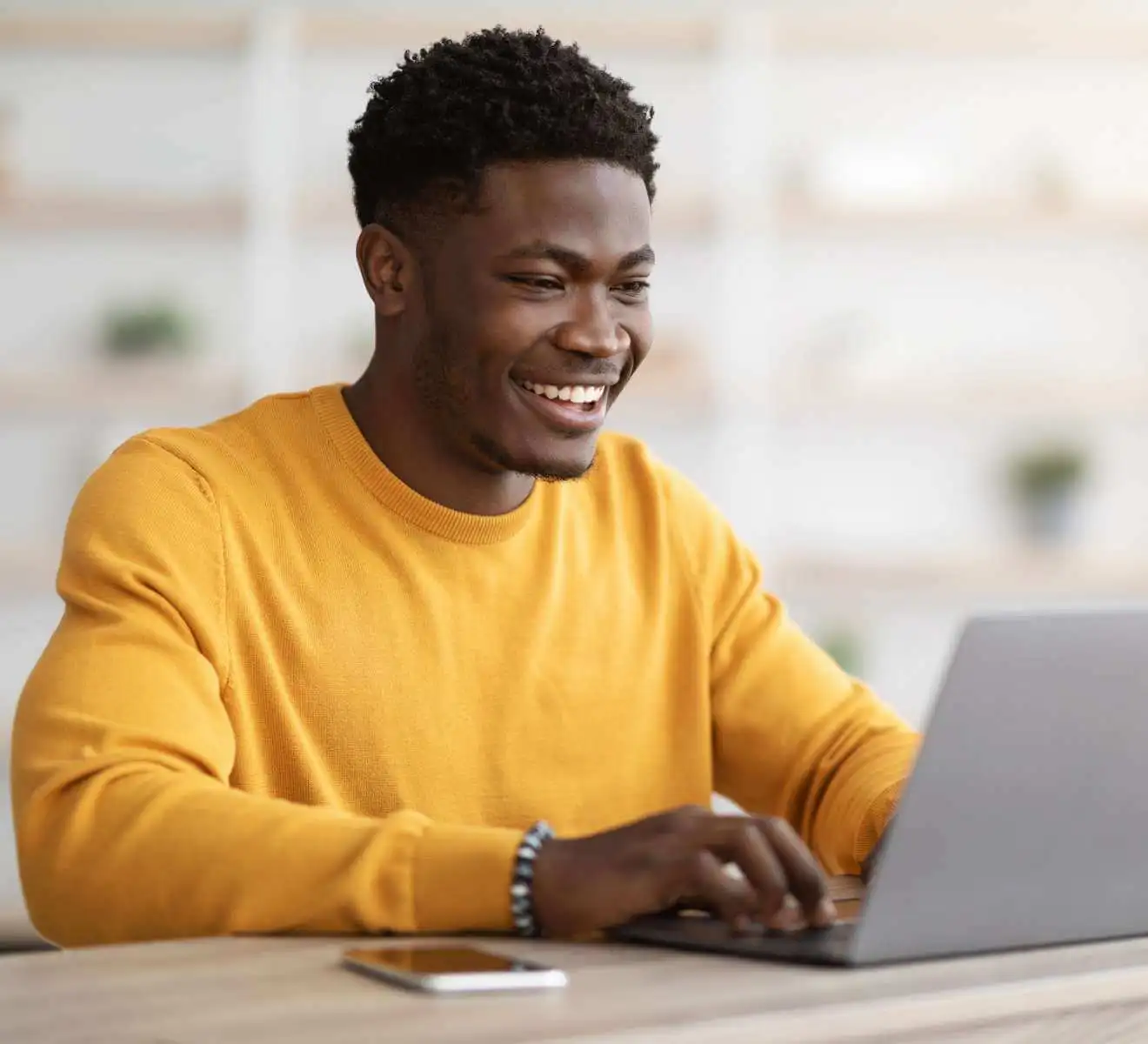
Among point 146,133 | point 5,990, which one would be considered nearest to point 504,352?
point 5,990

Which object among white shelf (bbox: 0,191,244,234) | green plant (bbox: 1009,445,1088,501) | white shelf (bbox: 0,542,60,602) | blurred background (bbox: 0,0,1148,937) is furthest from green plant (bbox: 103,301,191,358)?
green plant (bbox: 1009,445,1088,501)

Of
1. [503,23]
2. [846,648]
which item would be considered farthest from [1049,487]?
[503,23]

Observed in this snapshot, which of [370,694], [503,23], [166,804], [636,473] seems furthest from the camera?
[503,23]

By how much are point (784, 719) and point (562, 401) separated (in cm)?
36

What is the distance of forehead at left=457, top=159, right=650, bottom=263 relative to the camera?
1.41 m

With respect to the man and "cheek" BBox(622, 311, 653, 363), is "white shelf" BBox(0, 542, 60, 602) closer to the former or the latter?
the man

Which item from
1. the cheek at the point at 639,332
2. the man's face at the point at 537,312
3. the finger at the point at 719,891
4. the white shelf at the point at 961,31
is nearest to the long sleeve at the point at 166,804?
the finger at the point at 719,891

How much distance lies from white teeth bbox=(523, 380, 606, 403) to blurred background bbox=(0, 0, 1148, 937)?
2.47m

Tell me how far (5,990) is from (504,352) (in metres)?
0.73

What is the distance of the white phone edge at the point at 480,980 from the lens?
0.82 metres

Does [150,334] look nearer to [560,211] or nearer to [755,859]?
[560,211]

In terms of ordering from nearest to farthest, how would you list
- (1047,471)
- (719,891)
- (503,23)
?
(719,891) → (503,23) → (1047,471)

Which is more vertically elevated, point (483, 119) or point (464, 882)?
point (483, 119)

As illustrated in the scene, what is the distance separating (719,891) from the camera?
97 centimetres
